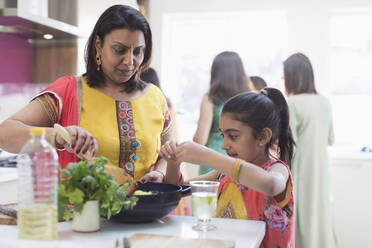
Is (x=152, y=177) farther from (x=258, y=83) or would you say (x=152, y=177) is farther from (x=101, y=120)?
(x=258, y=83)

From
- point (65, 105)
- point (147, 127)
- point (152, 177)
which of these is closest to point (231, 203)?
point (152, 177)

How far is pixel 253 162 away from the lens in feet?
5.36

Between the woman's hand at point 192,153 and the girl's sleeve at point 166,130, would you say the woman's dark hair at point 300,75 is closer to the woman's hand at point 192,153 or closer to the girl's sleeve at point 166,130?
the girl's sleeve at point 166,130

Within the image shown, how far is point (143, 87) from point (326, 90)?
2.70m

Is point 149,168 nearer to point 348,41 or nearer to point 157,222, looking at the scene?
point 157,222

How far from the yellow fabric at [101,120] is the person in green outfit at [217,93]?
1.36 metres

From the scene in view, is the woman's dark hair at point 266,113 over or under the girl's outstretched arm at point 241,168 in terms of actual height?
over

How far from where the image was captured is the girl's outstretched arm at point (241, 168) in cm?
131

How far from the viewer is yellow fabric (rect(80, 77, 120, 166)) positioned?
1614 millimetres

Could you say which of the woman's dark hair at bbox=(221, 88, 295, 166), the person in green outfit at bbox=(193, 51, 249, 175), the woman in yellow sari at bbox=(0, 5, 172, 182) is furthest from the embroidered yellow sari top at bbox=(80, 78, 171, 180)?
the person in green outfit at bbox=(193, 51, 249, 175)

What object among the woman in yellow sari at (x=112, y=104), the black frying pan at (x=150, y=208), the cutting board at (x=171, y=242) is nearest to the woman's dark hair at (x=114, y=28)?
the woman in yellow sari at (x=112, y=104)

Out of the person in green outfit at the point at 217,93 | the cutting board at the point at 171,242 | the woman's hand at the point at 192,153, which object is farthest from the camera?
the person in green outfit at the point at 217,93

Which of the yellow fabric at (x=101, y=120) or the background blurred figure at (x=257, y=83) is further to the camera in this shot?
the background blurred figure at (x=257, y=83)

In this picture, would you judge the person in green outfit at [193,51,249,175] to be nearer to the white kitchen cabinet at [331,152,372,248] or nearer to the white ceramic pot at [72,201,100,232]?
the white kitchen cabinet at [331,152,372,248]
